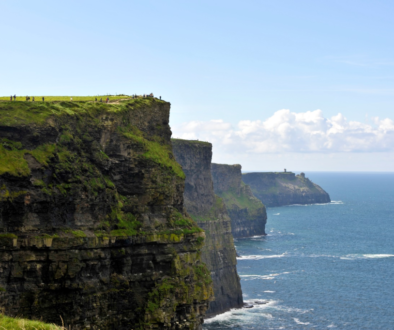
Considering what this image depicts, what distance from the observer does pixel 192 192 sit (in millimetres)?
138375

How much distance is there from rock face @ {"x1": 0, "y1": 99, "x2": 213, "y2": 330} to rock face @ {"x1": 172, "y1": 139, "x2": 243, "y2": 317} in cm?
5298

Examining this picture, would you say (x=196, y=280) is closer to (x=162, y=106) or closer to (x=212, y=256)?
(x=162, y=106)

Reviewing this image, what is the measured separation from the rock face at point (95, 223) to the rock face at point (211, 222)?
174 ft

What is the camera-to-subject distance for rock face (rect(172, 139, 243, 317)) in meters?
121

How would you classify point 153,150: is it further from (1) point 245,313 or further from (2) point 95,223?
(1) point 245,313

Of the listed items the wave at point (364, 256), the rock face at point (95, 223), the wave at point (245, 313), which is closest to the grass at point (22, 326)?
the rock face at point (95, 223)

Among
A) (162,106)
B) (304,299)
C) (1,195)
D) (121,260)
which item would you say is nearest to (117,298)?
(121,260)

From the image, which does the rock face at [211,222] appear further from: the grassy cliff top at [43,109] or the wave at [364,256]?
the grassy cliff top at [43,109]

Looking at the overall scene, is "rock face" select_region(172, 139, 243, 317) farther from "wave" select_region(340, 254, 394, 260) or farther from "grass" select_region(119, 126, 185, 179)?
"grass" select_region(119, 126, 185, 179)

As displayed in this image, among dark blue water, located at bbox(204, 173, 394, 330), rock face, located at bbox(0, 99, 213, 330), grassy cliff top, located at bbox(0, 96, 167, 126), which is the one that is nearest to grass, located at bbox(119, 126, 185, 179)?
rock face, located at bbox(0, 99, 213, 330)

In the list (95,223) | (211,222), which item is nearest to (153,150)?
(95,223)

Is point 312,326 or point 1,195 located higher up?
point 1,195

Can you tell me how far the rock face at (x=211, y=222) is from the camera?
121m

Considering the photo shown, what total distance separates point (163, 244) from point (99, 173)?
33.5ft
